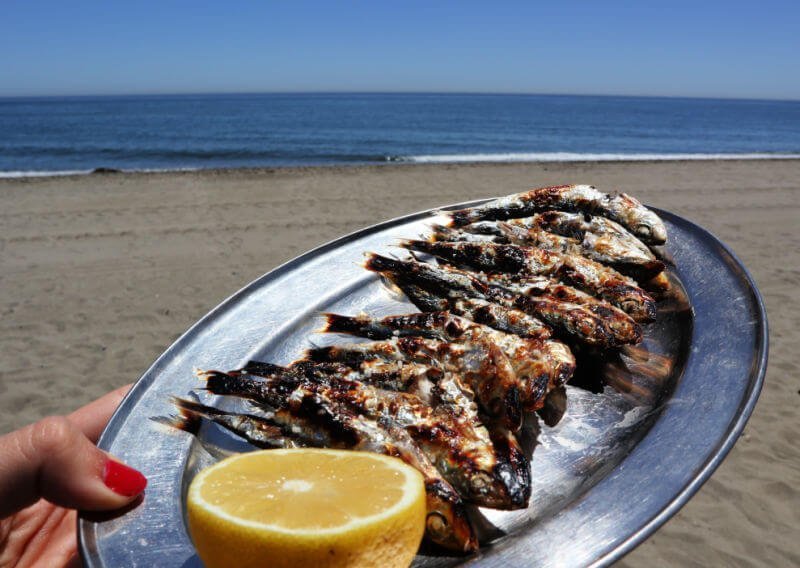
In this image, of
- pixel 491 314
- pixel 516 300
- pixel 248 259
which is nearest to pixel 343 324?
pixel 491 314

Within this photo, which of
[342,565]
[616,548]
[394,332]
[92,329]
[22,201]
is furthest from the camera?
[22,201]

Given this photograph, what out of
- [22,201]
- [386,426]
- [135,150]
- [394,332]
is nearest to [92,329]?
[394,332]

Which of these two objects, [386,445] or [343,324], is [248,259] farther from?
[386,445]

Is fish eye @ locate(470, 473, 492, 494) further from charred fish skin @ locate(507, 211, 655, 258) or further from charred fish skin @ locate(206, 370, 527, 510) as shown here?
charred fish skin @ locate(507, 211, 655, 258)

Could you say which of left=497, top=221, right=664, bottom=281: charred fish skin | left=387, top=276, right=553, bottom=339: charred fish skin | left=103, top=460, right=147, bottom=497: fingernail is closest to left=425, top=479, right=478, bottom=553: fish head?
left=103, top=460, right=147, bottom=497: fingernail

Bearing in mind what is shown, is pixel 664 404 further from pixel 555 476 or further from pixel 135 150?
pixel 135 150

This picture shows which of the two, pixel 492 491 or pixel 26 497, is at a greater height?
pixel 492 491
